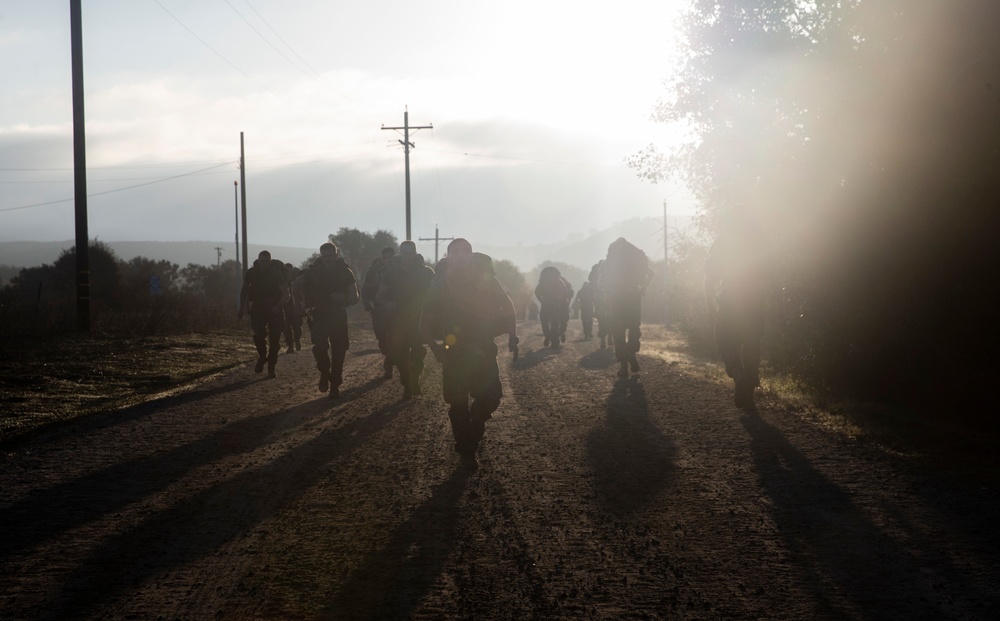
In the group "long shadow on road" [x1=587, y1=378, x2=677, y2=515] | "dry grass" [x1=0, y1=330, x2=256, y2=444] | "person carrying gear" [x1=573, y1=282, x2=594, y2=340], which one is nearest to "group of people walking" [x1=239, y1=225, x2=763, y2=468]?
"long shadow on road" [x1=587, y1=378, x2=677, y2=515]

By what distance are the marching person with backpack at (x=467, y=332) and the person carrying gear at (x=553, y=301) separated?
17276 mm

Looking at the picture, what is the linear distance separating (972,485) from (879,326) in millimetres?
6563

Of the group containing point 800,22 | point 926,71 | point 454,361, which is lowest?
point 454,361

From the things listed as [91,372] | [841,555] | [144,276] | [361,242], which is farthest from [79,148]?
[361,242]

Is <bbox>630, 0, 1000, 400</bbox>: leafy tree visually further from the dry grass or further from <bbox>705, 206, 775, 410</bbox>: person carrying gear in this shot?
the dry grass

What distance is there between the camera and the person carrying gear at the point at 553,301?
25844 mm

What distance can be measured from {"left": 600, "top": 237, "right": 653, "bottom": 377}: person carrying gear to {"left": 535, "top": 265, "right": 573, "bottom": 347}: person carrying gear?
9.51m

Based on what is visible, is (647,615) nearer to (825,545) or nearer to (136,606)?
(825,545)

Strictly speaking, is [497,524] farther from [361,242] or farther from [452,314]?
[361,242]

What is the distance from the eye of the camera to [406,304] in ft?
42.1

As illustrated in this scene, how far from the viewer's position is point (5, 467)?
27.2ft

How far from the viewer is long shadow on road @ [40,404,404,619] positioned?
189 inches

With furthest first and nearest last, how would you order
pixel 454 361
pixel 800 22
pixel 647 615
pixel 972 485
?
1. pixel 800 22
2. pixel 454 361
3. pixel 972 485
4. pixel 647 615

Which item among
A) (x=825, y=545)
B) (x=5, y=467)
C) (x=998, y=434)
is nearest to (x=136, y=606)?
(x=825, y=545)
